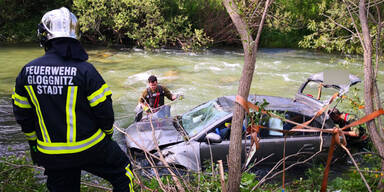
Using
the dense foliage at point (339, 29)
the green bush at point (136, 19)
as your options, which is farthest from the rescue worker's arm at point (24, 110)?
the green bush at point (136, 19)

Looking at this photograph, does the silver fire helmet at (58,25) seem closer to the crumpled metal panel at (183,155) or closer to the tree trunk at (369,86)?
the tree trunk at (369,86)

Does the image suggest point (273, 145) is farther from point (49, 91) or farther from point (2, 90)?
point (2, 90)

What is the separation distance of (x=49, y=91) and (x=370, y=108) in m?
2.93

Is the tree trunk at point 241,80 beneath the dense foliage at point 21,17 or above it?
beneath

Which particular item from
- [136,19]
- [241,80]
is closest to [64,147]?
[241,80]

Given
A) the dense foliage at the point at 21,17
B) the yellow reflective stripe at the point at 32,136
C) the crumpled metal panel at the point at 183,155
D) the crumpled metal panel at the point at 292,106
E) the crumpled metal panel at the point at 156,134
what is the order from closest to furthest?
the yellow reflective stripe at the point at 32,136 → the crumpled metal panel at the point at 183,155 → the crumpled metal panel at the point at 156,134 → the crumpled metal panel at the point at 292,106 → the dense foliage at the point at 21,17

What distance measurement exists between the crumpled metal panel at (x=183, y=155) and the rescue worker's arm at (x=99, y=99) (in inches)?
106

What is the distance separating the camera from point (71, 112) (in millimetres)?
2738

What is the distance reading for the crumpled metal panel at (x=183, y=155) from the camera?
552 centimetres

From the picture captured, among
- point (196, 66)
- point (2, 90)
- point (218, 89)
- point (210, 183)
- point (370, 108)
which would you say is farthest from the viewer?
point (196, 66)

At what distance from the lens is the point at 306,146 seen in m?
6.21

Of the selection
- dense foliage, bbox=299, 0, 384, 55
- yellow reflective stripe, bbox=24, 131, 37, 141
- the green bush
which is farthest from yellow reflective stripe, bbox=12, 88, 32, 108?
the green bush

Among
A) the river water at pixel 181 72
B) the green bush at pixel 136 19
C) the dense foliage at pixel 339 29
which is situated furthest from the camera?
the green bush at pixel 136 19

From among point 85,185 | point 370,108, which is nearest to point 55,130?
point 85,185
